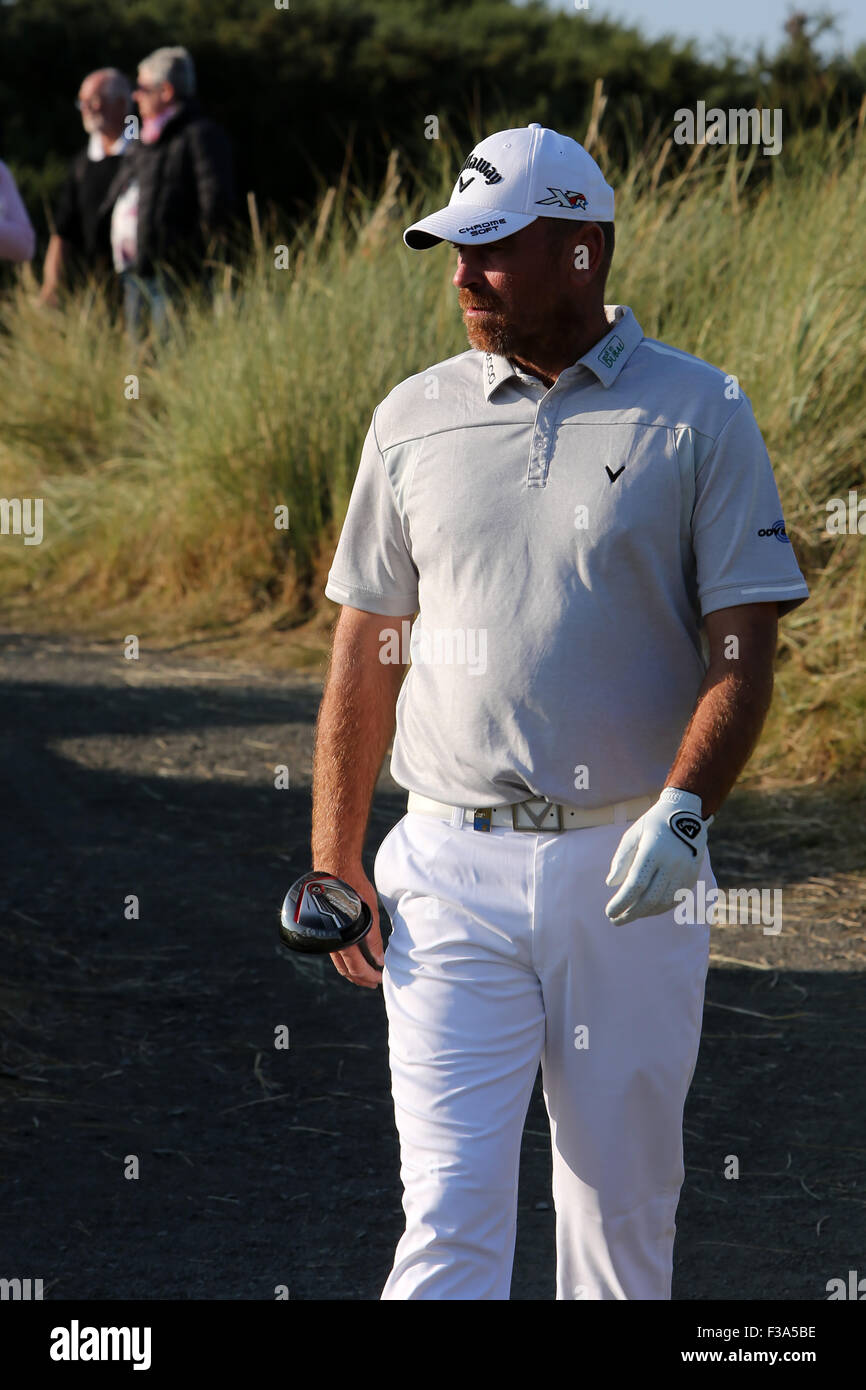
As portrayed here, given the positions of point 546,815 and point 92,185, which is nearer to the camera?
point 546,815

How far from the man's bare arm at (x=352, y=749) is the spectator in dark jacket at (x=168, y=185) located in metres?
7.34

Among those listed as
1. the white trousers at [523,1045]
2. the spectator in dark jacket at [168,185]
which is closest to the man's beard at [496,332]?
the white trousers at [523,1045]

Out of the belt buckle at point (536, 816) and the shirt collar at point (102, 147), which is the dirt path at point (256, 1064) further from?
the shirt collar at point (102, 147)

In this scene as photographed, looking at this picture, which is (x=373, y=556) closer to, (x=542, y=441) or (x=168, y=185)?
(x=542, y=441)

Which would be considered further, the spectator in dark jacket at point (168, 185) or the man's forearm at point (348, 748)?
the spectator in dark jacket at point (168, 185)

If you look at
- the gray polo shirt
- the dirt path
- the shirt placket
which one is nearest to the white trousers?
the gray polo shirt

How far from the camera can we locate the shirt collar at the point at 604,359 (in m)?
2.82

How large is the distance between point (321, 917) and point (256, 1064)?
1.86 meters

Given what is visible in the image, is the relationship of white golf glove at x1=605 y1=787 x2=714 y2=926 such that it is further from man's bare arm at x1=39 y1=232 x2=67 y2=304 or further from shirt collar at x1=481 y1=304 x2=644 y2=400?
man's bare arm at x1=39 y1=232 x2=67 y2=304

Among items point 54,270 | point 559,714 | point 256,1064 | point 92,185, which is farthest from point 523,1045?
point 54,270

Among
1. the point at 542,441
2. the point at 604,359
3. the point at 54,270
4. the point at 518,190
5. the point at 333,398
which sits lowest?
the point at 333,398

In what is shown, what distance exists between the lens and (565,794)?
2762 millimetres

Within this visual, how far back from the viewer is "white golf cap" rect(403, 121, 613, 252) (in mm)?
2803

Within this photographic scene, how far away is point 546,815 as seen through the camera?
9.09ft
